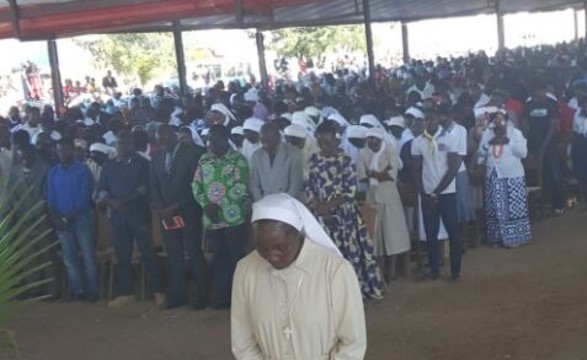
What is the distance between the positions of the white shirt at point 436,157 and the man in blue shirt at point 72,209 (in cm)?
301

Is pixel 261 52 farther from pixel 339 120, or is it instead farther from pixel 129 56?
pixel 129 56

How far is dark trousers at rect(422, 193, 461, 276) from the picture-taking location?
7457mm

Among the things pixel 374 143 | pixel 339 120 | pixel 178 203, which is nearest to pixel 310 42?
pixel 339 120

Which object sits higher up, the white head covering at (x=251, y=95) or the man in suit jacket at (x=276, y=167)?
the white head covering at (x=251, y=95)

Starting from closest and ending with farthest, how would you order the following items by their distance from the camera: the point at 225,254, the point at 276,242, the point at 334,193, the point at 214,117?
the point at 276,242 → the point at 334,193 → the point at 225,254 → the point at 214,117

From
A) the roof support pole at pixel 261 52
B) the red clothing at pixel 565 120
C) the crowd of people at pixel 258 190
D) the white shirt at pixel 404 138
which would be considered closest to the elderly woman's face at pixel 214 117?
the crowd of people at pixel 258 190

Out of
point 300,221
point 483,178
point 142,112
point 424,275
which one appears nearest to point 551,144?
point 483,178

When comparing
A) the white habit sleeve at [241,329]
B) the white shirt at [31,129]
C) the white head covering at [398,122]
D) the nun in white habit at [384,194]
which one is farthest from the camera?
the white shirt at [31,129]

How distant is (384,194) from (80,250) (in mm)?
2965

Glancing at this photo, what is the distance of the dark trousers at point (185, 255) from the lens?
24.6 ft

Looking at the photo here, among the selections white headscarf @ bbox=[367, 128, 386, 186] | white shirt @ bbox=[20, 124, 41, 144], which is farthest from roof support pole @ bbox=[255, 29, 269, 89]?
white headscarf @ bbox=[367, 128, 386, 186]

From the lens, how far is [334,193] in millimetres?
6797

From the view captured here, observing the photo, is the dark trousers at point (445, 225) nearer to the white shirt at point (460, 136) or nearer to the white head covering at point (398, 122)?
the white shirt at point (460, 136)

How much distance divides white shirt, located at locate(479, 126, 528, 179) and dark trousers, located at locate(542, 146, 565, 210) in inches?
60.6
